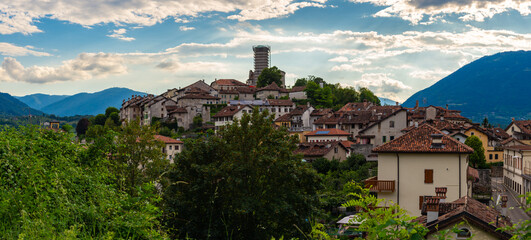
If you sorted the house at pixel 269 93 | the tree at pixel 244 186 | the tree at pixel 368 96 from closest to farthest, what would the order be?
the tree at pixel 244 186 → the house at pixel 269 93 → the tree at pixel 368 96

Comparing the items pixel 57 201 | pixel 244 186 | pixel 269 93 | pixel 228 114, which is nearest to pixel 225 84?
pixel 269 93

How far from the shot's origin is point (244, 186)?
1761cm

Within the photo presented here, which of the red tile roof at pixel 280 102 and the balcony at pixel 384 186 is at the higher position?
the red tile roof at pixel 280 102

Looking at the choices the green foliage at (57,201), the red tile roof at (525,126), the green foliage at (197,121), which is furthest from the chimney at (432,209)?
the green foliage at (197,121)

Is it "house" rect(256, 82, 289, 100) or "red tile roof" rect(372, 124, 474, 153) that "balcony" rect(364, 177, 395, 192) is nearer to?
"red tile roof" rect(372, 124, 474, 153)

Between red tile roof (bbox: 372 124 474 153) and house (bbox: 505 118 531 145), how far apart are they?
53.0 metres

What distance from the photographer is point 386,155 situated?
77.5ft

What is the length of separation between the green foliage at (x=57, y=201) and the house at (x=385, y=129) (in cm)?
5868

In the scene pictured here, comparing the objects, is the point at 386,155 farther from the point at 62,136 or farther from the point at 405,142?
the point at 62,136

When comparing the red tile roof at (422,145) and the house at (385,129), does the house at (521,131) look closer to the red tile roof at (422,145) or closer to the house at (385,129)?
the house at (385,129)

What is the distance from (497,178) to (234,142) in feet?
156

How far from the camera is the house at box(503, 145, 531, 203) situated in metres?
42.6

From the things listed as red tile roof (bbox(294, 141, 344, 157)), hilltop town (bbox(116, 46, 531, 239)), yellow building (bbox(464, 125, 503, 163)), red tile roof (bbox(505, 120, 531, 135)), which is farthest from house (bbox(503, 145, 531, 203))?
red tile roof (bbox(505, 120, 531, 135))

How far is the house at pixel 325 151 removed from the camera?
187 feet
